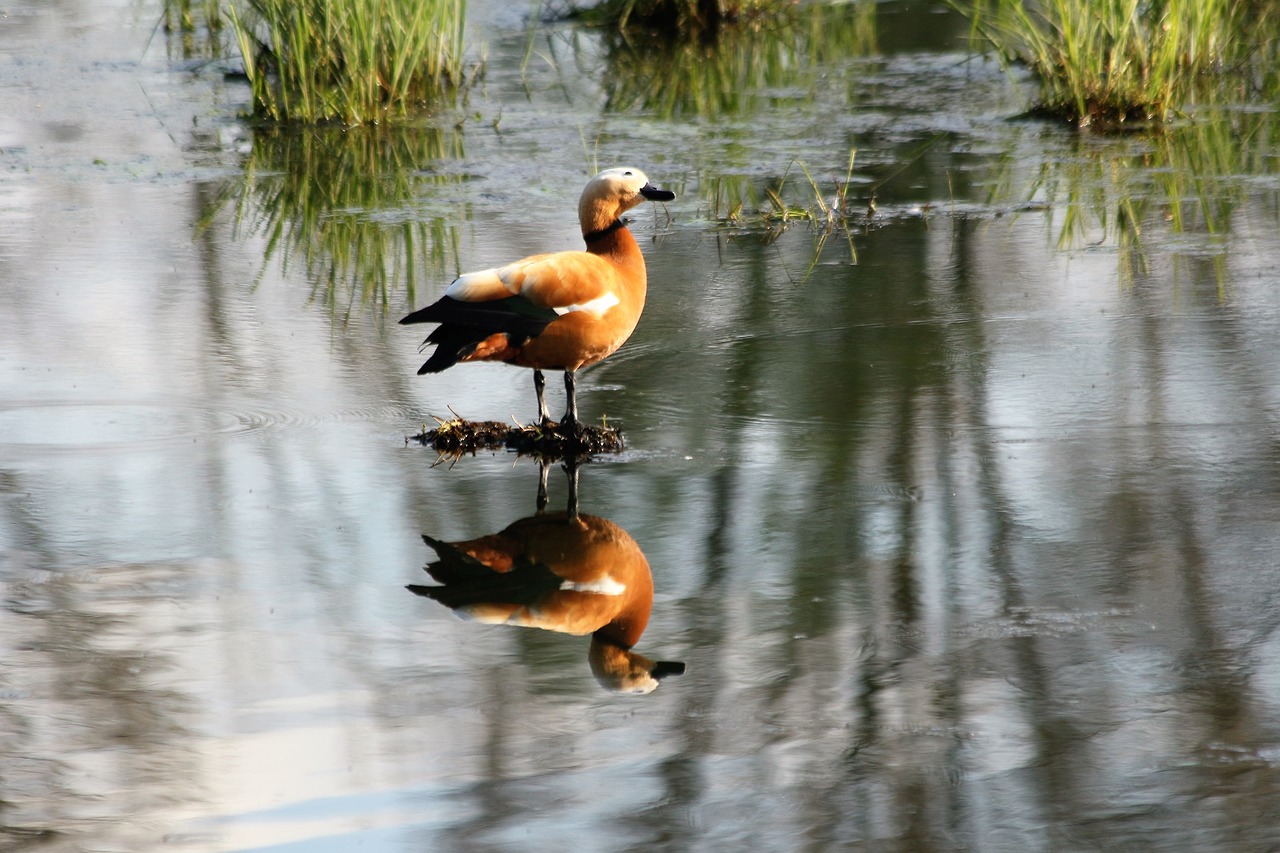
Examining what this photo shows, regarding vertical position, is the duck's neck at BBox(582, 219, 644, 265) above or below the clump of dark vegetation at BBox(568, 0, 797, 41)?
below

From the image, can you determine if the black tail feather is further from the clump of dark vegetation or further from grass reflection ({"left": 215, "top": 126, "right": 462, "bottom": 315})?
the clump of dark vegetation

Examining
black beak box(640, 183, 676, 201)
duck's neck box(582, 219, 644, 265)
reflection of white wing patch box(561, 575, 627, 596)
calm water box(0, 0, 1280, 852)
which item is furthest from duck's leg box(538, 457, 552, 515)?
black beak box(640, 183, 676, 201)

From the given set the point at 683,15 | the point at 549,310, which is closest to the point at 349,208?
the point at 549,310

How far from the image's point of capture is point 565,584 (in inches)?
175

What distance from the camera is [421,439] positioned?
5664mm

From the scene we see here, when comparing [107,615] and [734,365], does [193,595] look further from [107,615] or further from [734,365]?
[734,365]

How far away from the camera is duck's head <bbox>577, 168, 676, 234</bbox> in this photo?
561 cm

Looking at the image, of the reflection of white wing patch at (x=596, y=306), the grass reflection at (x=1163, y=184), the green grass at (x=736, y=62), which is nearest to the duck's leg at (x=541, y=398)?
the reflection of white wing patch at (x=596, y=306)

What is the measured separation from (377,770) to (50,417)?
3051 mm

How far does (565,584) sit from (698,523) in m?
0.54

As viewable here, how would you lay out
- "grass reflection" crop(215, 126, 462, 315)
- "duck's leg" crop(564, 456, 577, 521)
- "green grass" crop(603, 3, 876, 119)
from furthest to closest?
"green grass" crop(603, 3, 876, 119)
"grass reflection" crop(215, 126, 462, 315)
"duck's leg" crop(564, 456, 577, 521)

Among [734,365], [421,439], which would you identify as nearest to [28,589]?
[421,439]

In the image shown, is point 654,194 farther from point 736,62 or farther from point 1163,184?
point 736,62

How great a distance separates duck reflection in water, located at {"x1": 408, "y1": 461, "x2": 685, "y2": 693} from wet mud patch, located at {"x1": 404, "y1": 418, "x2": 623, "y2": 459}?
1.67 ft
